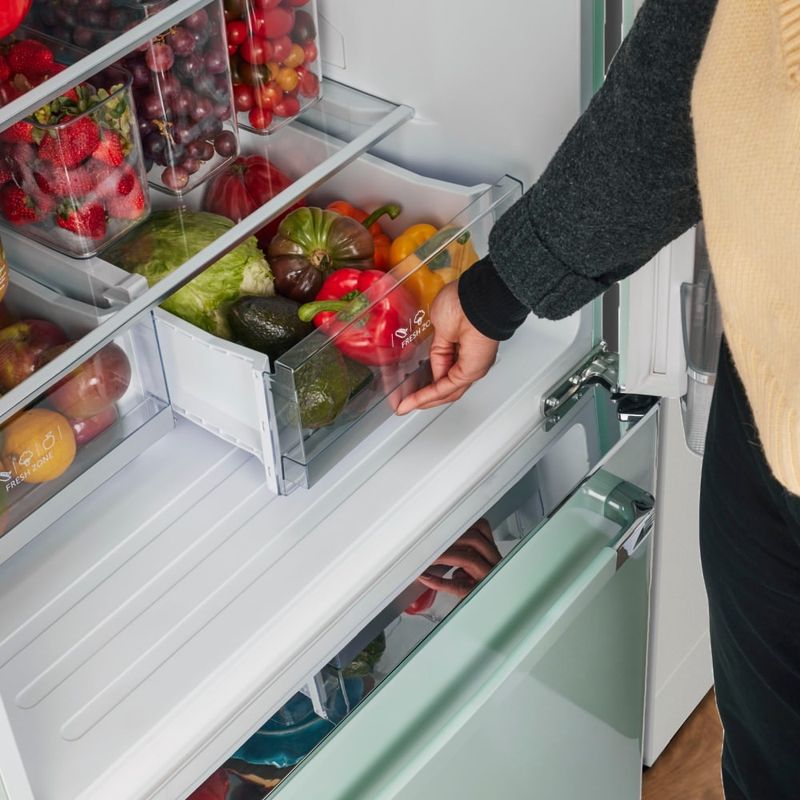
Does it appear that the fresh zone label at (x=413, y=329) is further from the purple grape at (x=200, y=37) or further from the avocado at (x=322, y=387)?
the purple grape at (x=200, y=37)

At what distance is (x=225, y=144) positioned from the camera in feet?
3.95

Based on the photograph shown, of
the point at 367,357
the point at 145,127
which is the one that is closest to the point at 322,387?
the point at 367,357

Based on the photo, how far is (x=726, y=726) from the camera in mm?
1271

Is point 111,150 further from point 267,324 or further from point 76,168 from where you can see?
point 267,324

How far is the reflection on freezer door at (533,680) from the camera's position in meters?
1.15

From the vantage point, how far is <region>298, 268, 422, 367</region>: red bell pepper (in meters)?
1.21

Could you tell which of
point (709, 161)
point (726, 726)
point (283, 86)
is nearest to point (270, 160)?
point (283, 86)

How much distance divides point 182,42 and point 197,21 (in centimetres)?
2

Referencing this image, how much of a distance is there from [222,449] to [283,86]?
38cm

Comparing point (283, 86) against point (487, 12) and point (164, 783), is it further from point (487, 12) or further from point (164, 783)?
point (164, 783)

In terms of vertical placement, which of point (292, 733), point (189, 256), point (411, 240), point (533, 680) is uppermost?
point (189, 256)

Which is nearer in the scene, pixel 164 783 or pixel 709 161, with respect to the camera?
pixel 709 161

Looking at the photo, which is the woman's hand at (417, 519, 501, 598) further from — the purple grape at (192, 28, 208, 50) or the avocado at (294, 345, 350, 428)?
the purple grape at (192, 28, 208, 50)

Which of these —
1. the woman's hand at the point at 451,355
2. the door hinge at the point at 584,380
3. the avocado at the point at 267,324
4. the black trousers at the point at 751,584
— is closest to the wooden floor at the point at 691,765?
the black trousers at the point at 751,584
